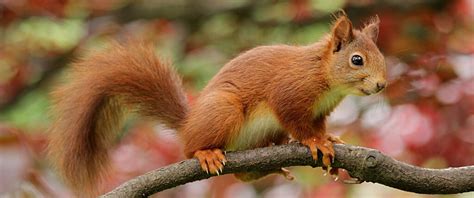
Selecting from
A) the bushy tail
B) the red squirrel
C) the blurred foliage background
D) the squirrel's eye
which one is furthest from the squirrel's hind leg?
the blurred foliage background

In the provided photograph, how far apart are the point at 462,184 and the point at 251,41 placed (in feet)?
7.22

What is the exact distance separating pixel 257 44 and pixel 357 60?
166 centimetres

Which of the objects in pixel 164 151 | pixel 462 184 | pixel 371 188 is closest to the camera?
pixel 462 184

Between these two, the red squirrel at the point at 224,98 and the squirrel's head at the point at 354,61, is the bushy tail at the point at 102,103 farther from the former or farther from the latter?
the squirrel's head at the point at 354,61

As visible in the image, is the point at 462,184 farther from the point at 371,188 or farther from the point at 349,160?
the point at 371,188

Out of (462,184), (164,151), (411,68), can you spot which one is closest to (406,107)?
(411,68)

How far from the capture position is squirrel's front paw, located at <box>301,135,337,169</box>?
2.01 metres

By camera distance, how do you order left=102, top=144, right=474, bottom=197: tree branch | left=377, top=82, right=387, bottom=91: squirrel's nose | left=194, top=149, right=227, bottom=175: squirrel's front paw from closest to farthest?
left=102, top=144, right=474, bottom=197: tree branch < left=194, top=149, right=227, bottom=175: squirrel's front paw < left=377, top=82, right=387, bottom=91: squirrel's nose

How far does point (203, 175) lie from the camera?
78.2 inches

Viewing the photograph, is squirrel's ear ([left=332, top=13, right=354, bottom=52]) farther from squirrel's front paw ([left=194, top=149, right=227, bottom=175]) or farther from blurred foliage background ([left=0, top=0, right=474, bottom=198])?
blurred foliage background ([left=0, top=0, right=474, bottom=198])

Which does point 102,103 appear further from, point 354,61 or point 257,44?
point 257,44

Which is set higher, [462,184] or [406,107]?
[406,107]

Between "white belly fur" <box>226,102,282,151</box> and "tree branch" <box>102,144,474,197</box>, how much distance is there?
24 cm

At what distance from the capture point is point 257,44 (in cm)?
387
